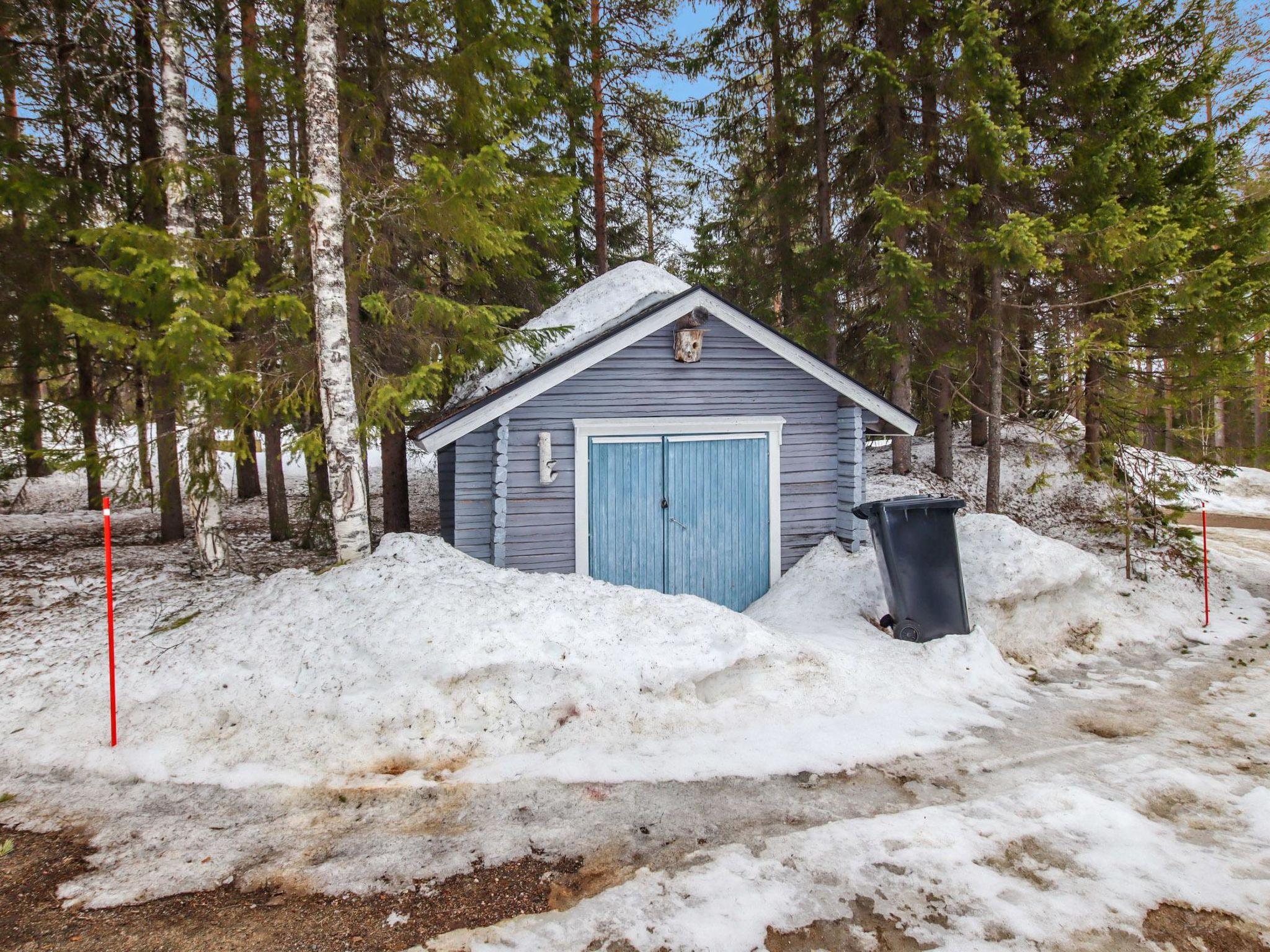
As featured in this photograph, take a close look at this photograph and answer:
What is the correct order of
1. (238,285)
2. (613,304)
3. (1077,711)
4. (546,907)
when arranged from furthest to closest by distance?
(613,304) < (238,285) < (1077,711) < (546,907)

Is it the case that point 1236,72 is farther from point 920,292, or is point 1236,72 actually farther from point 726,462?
point 726,462

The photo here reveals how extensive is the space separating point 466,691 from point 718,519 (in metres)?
4.28

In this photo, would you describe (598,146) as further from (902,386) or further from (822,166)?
(902,386)

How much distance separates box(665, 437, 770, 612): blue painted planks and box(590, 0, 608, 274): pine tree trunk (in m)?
8.28

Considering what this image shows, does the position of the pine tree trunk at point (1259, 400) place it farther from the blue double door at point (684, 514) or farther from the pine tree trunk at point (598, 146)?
the pine tree trunk at point (598, 146)

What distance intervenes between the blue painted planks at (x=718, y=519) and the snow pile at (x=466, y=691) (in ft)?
6.31

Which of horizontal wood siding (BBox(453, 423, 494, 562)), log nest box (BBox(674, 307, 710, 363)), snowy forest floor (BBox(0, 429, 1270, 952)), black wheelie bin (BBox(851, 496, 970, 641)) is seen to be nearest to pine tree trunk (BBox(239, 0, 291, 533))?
horizontal wood siding (BBox(453, 423, 494, 562))

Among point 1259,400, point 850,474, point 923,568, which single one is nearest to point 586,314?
point 850,474

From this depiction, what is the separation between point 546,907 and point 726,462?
595 centimetres

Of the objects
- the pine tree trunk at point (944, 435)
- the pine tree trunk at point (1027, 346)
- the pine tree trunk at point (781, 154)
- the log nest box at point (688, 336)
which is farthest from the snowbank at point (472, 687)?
the pine tree trunk at point (781, 154)

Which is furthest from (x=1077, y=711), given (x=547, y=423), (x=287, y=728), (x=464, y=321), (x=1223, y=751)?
(x=464, y=321)

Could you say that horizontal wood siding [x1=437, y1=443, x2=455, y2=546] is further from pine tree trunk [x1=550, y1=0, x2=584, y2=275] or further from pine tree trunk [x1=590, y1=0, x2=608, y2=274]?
pine tree trunk [x1=590, y1=0, x2=608, y2=274]

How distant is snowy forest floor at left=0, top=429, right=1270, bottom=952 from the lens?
305cm

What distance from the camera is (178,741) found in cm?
476
